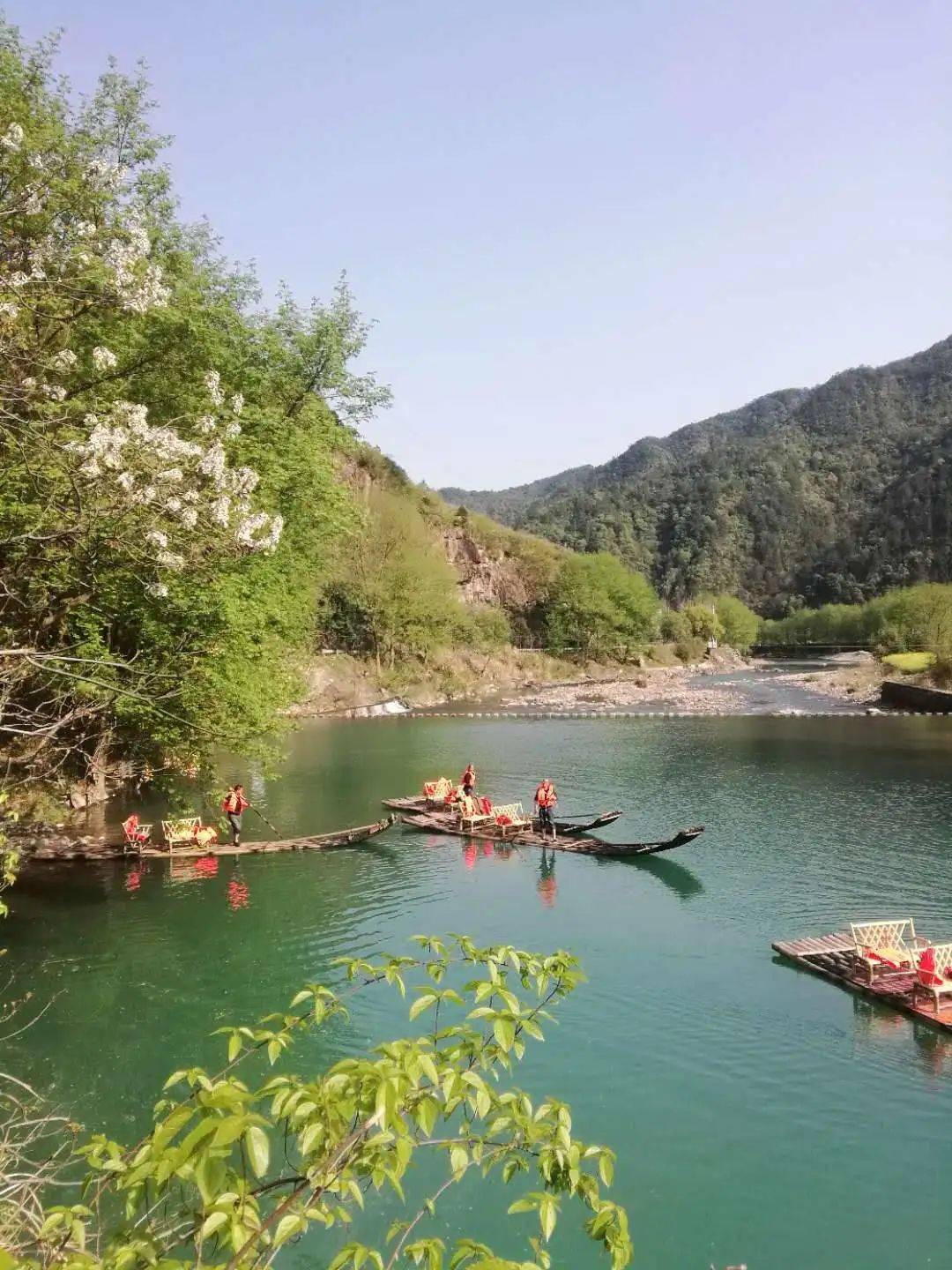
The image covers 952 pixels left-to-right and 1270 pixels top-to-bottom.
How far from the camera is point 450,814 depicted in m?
30.8

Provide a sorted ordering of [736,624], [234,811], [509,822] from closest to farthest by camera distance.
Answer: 1. [234,811]
2. [509,822]
3. [736,624]

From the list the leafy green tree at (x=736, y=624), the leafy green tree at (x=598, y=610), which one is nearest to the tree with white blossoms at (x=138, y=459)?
the leafy green tree at (x=598, y=610)

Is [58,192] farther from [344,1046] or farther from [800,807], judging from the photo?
[800,807]

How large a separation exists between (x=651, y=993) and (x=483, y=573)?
113 metres

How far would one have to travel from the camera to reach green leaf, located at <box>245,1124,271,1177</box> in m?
3.15

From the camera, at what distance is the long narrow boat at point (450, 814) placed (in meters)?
29.1

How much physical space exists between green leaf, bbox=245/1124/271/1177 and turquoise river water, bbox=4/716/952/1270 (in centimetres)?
802

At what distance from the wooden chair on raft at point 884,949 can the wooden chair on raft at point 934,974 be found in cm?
41

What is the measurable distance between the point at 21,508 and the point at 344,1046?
10.1 metres

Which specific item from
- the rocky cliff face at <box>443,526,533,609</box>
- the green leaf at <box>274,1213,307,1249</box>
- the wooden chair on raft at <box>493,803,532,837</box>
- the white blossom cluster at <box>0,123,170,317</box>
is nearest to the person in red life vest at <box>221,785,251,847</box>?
the wooden chair on raft at <box>493,803,532,837</box>

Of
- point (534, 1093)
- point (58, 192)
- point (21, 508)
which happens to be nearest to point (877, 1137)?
point (534, 1093)

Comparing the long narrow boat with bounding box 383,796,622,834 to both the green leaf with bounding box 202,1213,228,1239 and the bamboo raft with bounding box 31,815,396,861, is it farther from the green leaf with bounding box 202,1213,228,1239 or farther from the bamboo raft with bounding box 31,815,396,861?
the green leaf with bounding box 202,1213,228,1239

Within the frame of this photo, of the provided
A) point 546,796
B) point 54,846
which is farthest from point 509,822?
point 54,846

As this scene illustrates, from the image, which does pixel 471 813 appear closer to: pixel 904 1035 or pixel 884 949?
pixel 884 949
